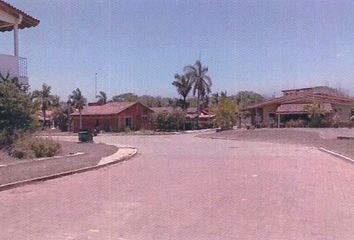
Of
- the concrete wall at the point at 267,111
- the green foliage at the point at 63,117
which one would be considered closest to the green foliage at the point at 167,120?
the concrete wall at the point at 267,111

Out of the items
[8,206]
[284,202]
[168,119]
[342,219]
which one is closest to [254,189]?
[284,202]

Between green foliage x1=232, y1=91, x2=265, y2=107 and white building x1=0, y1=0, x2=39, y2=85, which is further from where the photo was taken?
green foliage x1=232, y1=91, x2=265, y2=107

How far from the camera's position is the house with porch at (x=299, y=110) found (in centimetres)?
5503

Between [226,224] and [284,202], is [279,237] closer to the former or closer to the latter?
[226,224]

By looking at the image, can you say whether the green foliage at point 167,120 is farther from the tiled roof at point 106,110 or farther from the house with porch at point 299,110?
the house with porch at point 299,110

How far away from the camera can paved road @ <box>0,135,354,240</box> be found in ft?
24.3

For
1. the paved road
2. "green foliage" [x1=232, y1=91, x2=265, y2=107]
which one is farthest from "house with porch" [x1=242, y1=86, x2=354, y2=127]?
the paved road

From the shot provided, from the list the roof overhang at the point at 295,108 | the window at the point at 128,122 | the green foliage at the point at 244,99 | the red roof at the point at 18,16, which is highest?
the green foliage at the point at 244,99

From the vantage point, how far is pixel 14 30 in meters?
23.8

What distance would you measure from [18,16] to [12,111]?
557cm

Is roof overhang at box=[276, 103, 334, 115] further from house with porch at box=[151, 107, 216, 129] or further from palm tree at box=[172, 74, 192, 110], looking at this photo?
palm tree at box=[172, 74, 192, 110]

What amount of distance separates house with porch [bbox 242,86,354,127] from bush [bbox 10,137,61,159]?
126 ft

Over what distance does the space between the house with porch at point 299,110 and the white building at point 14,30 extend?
123 ft

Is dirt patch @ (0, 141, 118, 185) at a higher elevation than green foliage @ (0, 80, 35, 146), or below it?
below
